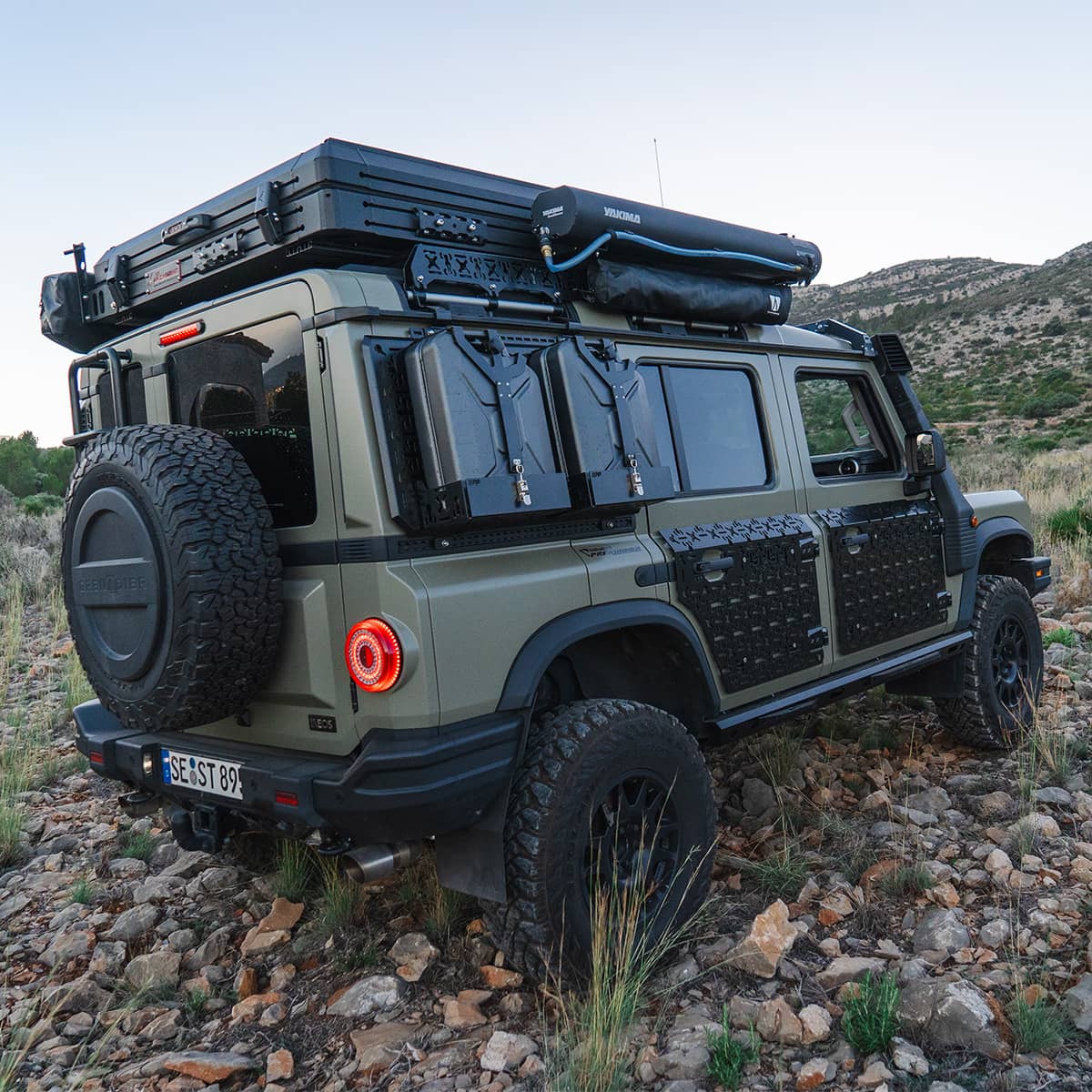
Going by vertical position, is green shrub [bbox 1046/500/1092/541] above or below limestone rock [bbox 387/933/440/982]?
Answer: above

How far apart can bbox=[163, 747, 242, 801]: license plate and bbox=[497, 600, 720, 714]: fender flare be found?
812 millimetres

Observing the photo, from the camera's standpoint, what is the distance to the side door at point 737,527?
3.54m

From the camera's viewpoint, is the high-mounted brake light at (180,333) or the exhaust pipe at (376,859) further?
A: the high-mounted brake light at (180,333)

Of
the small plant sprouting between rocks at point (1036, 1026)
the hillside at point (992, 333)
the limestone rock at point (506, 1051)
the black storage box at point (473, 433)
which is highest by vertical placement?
the hillside at point (992, 333)

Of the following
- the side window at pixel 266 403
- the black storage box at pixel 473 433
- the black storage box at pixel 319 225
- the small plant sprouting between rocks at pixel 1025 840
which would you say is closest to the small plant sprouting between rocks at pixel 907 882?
the small plant sprouting between rocks at pixel 1025 840

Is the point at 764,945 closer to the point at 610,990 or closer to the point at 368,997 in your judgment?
the point at 610,990

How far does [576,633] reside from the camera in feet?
9.78

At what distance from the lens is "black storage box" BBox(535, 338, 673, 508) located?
118 inches

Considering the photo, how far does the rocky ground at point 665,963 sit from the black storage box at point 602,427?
4.80 ft

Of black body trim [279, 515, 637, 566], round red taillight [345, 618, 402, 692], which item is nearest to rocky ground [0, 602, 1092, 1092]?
round red taillight [345, 618, 402, 692]

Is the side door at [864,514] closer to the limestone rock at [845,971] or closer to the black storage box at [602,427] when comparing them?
the black storage box at [602,427]

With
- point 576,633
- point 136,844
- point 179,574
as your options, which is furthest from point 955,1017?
point 136,844

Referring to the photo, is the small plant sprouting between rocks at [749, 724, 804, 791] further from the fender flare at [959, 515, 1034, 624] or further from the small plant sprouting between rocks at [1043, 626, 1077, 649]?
the small plant sprouting between rocks at [1043, 626, 1077, 649]

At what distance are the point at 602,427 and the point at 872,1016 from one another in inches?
73.1
